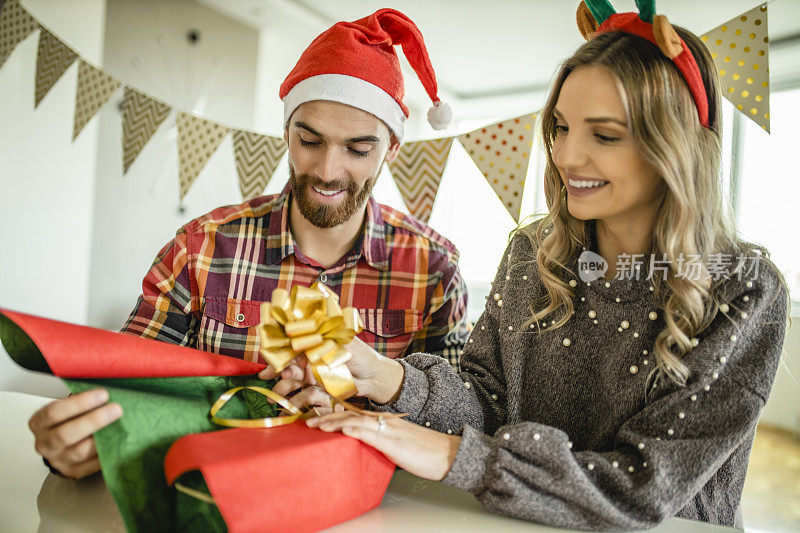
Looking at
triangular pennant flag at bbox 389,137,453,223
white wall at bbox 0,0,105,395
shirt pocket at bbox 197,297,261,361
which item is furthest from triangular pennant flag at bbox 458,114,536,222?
white wall at bbox 0,0,105,395

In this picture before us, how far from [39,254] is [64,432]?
282cm

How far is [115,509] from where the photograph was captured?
0.74m

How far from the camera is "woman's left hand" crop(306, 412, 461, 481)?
2.50 feet

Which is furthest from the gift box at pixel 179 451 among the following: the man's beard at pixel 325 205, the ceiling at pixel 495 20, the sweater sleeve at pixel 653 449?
the ceiling at pixel 495 20

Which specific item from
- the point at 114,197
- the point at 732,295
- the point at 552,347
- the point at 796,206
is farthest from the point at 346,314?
the point at 796,206

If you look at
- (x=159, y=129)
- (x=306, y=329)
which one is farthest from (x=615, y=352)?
(x=159, y=129)

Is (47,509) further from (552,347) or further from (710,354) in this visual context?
(710,354)

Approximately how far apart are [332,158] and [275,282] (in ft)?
1.04

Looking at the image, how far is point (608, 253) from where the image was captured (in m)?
1.04

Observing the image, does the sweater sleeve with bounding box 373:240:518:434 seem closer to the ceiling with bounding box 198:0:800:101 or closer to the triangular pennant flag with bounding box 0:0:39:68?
the triangular pennant flag with bounding box 0:0:39:68

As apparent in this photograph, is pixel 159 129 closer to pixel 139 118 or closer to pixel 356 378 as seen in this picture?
pixel 139 118

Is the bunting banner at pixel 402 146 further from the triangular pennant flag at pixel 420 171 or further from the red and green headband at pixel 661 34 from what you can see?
the red and green headband at pixel 661 34

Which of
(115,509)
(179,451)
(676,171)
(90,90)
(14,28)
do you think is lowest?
(115,509)

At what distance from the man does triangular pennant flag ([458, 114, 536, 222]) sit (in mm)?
313
